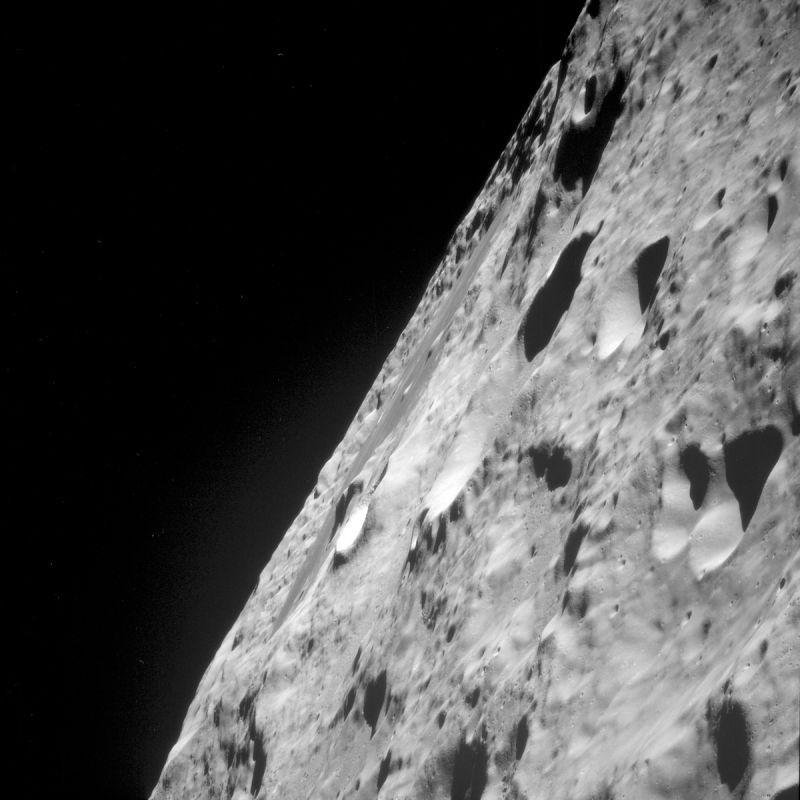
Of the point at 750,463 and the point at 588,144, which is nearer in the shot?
the point at 750,463

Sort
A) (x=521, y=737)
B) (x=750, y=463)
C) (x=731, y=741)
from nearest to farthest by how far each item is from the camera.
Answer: (x=731, y=741)
(x=750, y=463)
(x=521, y=737)

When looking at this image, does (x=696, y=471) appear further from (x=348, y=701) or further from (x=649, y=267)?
(x=348, y=701)

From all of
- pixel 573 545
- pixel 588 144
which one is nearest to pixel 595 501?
pixel 573 545

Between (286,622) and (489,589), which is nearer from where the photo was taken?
(489,589)

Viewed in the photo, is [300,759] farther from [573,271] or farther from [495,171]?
[495,171]

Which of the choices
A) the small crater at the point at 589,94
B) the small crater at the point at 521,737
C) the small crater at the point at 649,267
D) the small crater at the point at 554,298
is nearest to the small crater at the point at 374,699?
the small crater at the point at 521,737

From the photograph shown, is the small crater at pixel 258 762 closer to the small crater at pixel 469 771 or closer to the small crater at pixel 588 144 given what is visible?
the small crater at pixel 469 771

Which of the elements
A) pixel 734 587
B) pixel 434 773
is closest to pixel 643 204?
pixel 734 587
